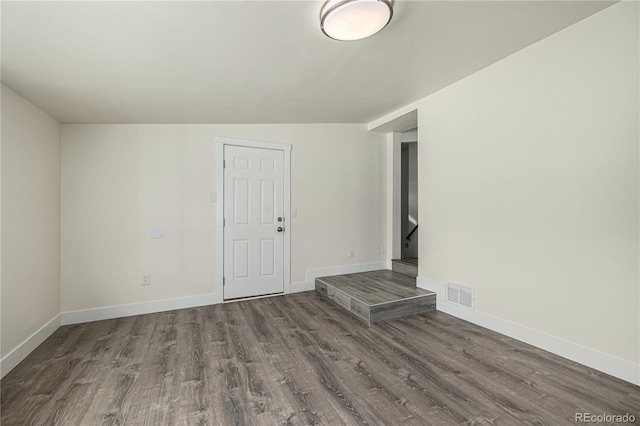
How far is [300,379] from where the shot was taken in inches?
81.7

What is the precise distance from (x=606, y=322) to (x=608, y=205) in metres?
0.86

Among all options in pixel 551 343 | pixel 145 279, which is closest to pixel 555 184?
pixel 551 343

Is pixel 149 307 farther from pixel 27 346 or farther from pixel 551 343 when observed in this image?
pixel 551 343

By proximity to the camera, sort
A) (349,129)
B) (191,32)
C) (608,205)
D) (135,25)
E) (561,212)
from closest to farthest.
A: (135,25) < (191,32) < (608,205) < (561,212) < (349,129)

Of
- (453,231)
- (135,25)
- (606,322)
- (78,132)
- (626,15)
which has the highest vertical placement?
(626,15)

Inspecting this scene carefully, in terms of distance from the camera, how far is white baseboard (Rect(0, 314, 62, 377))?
2.19 meters

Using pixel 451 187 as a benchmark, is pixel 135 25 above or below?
above

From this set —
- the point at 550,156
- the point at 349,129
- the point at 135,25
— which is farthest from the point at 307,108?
the point at 550,156

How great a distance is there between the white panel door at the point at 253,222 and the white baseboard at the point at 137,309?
317 mm

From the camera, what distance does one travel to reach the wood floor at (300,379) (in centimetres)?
171

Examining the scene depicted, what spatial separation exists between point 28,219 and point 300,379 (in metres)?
2.80

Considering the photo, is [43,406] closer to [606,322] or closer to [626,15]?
[606,322]

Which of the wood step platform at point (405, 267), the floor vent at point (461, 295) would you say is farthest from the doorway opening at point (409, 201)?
the floor vent at point (461, 295)

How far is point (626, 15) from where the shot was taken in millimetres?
1928
